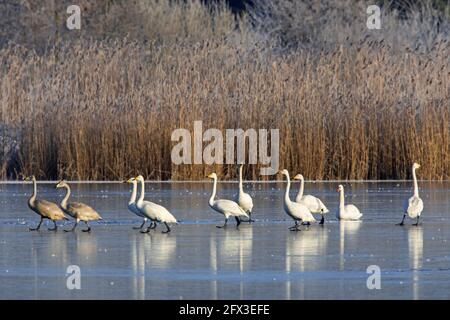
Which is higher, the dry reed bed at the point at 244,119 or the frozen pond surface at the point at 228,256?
the dry reed bed at the point at 244,119

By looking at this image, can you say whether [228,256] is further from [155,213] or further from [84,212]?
[84,212]

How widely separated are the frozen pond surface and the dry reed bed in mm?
3824

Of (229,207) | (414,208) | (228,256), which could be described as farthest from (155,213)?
(414,208)

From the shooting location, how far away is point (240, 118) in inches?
845

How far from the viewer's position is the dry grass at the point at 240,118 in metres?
21.1

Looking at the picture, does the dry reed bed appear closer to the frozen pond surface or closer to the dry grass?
the dry grass

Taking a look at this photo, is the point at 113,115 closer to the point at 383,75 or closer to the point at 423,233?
the point at 383,75

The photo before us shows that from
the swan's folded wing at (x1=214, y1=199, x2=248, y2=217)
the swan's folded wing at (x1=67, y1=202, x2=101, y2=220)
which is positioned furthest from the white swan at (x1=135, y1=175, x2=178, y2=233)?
the swan's folded wing at (x1=214, y1=199, x2=248, y2=217)

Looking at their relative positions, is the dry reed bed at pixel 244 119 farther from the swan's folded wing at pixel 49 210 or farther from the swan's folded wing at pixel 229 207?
the swan's folded wing at pixel 49 210

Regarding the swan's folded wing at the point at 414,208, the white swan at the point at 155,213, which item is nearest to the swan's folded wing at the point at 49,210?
the white swan at the point at 155,213

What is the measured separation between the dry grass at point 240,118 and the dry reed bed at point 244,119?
0.05ft

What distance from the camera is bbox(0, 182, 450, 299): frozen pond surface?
9.52m

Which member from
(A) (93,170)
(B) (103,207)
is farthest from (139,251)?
(A) (93,170)
